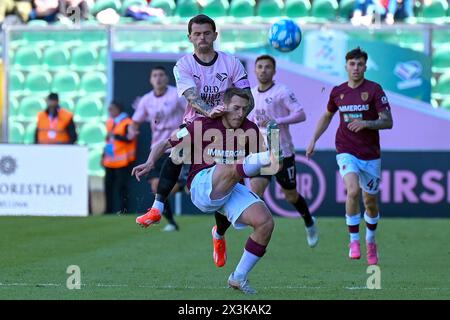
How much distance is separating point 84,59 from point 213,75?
41.7 feet

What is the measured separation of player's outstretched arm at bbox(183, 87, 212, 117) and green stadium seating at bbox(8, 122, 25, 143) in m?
12.5

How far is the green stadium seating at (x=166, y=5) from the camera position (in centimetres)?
2370

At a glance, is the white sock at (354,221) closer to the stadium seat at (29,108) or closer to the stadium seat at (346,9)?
the stadium seat at (346,9)

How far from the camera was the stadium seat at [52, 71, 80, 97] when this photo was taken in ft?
75.3

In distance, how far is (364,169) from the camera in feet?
41.0

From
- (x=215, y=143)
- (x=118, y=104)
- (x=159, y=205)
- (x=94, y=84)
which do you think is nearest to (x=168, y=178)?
(x=159, y=205)

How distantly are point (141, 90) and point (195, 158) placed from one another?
439 inches

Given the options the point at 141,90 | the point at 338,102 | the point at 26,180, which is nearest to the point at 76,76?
the point at 141,90

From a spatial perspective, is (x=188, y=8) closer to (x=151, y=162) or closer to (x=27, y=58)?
(x=27, y=58)

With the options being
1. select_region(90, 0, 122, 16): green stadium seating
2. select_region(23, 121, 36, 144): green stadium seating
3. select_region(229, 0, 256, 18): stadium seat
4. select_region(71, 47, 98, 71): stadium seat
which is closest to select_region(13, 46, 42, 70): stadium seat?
select_region(71, 47, 98, 71): stadium seat

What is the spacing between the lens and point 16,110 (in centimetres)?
2292

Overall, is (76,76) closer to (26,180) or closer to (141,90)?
(141,90)

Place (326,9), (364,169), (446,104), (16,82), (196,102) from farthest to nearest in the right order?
(326,9) → (16,82) → (446,104) → (364,169) → (196,102)

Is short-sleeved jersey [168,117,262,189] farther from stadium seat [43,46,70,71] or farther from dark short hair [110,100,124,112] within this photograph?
stadium seat [43,46,70,71]
